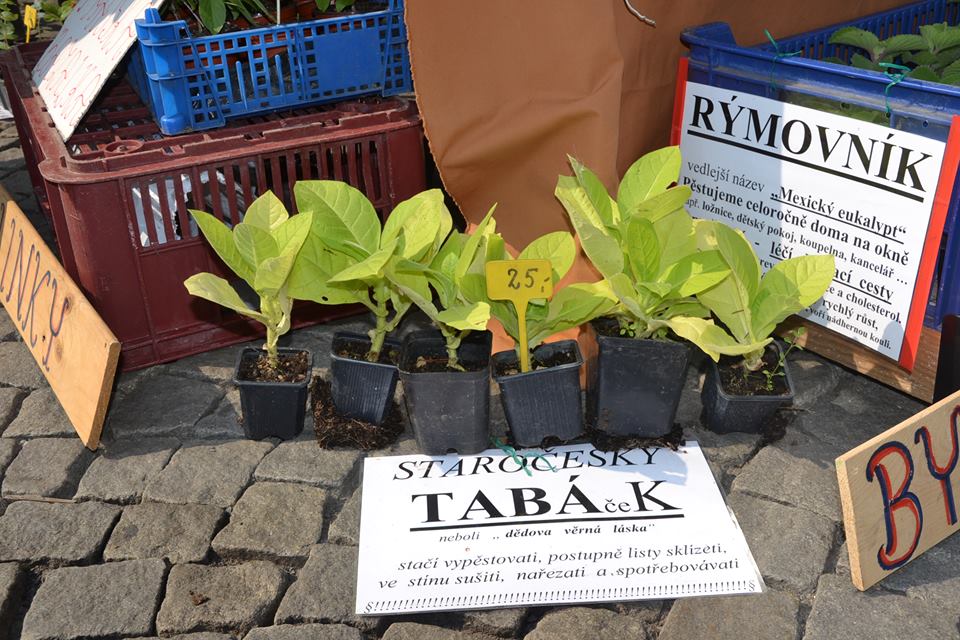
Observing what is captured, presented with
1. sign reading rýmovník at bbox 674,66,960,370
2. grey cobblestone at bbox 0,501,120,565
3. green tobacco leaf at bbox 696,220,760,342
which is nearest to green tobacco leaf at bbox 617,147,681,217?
green tobacco leaf at bbox 696,220,760,342

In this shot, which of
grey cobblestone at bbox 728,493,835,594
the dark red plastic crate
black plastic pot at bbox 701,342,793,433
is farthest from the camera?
the dark red plastic crate

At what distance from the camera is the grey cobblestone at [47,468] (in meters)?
2.13

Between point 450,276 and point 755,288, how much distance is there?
67cm

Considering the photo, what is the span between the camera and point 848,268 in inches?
85.3

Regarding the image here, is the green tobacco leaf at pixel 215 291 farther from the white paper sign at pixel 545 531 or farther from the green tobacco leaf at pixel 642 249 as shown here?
the green tobacco leaf at pixel 642 249

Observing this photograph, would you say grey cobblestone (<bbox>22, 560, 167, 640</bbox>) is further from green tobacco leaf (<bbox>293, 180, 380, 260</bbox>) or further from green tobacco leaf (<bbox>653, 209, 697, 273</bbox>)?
green tobacco leaf (<bbox>653, 209, 697, 273</bbox>)

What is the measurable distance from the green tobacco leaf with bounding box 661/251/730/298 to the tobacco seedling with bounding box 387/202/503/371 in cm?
39

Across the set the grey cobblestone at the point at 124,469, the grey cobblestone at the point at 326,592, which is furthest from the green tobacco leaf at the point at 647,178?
the grey cobblestone at the point at 124,469

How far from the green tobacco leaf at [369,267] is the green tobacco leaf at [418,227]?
6 cm

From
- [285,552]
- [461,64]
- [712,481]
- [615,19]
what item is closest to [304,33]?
[461,64]

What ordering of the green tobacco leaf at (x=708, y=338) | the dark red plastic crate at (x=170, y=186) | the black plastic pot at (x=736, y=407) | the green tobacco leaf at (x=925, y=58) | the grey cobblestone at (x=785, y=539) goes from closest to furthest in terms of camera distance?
the grey cobblestone at (x=785, y=539) → the green tobacco leaf at (x=708, y=338) → the black plastic pot at (x=736, y=407) → the dark red plastic crate at (x=170, y=186) → the green tobacco leaf at (x=925, y=58)

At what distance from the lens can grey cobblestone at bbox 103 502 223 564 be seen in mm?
1941

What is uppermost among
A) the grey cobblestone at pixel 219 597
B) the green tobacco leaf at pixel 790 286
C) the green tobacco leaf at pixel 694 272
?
the green tobacco leaf at pixel 694 272

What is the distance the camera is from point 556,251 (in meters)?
2.10
